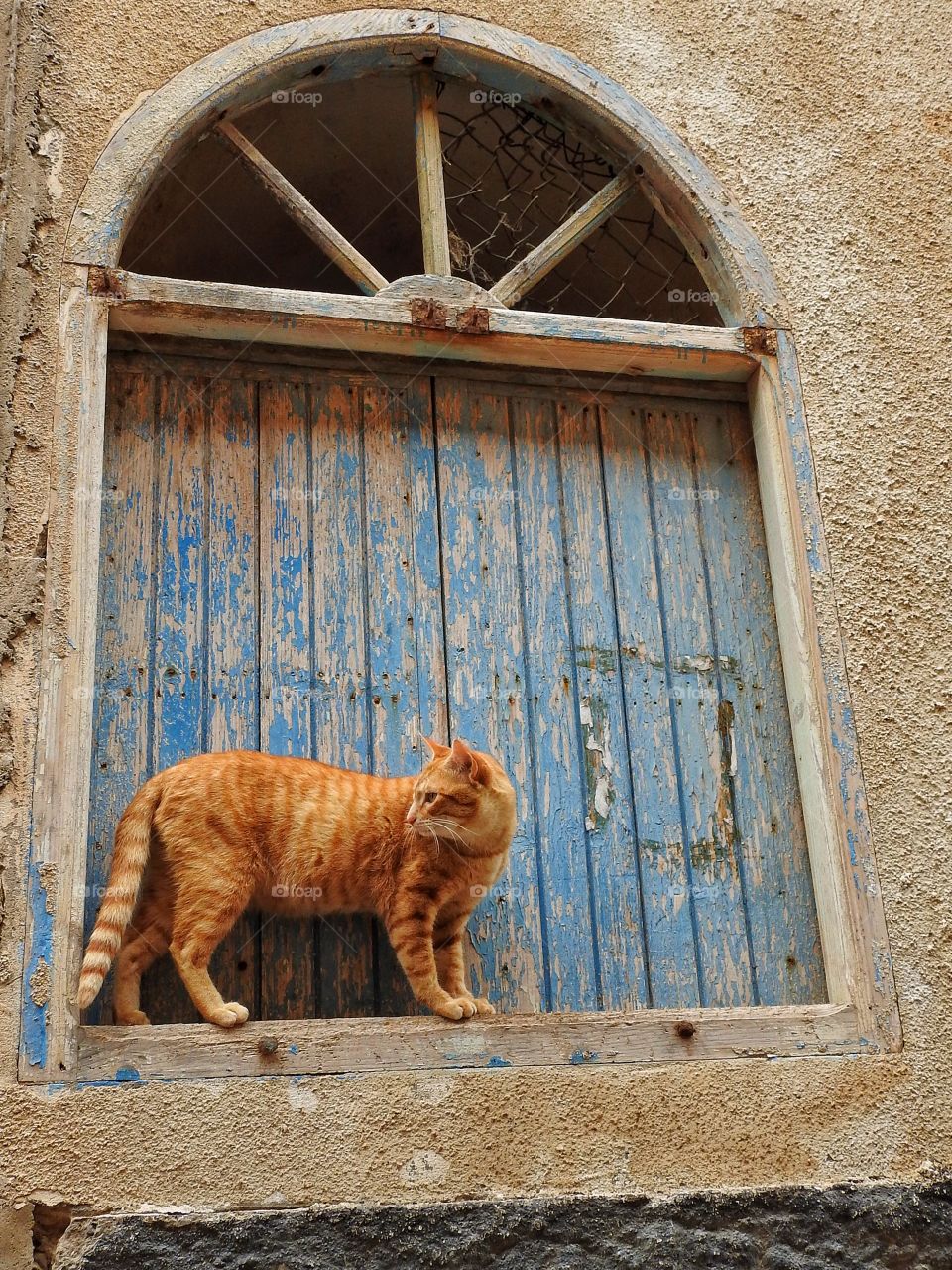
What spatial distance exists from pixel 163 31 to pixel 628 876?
2814 millimetres

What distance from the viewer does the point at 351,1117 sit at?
8.82 ft

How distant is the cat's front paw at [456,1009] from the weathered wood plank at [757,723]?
882 millimetres

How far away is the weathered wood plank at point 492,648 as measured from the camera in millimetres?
3209

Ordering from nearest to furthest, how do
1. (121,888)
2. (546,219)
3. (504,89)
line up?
(121,888) < (504,89) < (546,219)

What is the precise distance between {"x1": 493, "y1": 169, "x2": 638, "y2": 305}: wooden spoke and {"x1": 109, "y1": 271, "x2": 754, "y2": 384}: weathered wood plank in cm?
11

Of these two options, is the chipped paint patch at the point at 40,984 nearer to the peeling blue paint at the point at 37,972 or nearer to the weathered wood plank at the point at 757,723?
the peeling blue paint at the point at 37,972

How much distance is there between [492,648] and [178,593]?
89 centimetres

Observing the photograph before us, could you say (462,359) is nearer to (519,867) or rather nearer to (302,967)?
(519,867)

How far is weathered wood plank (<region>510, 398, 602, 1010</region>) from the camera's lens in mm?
3236

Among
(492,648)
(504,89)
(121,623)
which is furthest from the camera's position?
(504,89)

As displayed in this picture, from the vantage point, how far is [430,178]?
12.3 feet

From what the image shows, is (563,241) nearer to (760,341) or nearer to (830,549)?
(760,341)

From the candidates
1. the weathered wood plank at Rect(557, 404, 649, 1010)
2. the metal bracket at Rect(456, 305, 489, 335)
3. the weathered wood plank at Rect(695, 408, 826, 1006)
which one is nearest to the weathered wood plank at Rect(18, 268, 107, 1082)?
the metal bracket at Rect(456, 305, 489, 335)

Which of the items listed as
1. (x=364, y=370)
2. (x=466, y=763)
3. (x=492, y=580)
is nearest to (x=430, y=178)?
(x=364, y=370)
